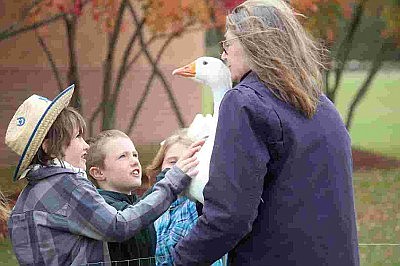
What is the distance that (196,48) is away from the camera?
27.1ft

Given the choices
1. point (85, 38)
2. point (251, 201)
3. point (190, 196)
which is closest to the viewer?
point (251, 201)

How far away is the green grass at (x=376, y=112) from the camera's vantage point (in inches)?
347

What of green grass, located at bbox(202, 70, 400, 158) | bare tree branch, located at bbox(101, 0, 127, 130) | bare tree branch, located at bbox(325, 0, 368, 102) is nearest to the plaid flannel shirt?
bare tree branch, located at bbox(101, 0, 127, 130)

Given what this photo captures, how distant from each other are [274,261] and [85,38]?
5817 mm

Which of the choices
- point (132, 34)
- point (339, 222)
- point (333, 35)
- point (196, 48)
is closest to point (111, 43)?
point (132, 34)

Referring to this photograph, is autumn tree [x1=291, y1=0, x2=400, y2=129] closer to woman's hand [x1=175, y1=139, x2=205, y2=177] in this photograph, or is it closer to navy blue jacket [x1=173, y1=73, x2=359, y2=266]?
woman's hand [x1=175, y1=139, x2=205, y2=177]

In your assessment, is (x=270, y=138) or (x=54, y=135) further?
(x=54, y=135)

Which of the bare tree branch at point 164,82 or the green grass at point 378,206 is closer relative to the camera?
the bare tree branch at point 164,82

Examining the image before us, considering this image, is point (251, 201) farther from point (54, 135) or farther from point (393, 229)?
point (393, 229)

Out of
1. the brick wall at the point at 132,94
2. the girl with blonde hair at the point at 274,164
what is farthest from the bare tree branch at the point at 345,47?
the girl with blonde hair at the point at 274,164

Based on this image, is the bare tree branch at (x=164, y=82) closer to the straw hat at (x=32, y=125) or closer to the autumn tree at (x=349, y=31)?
the autumn tree at (x=349, y=31)

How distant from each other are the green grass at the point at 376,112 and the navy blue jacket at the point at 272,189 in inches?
246

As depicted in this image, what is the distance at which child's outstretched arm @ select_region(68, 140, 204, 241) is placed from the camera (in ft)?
9.32

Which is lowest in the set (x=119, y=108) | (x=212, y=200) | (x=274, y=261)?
(x=119, y=108)
